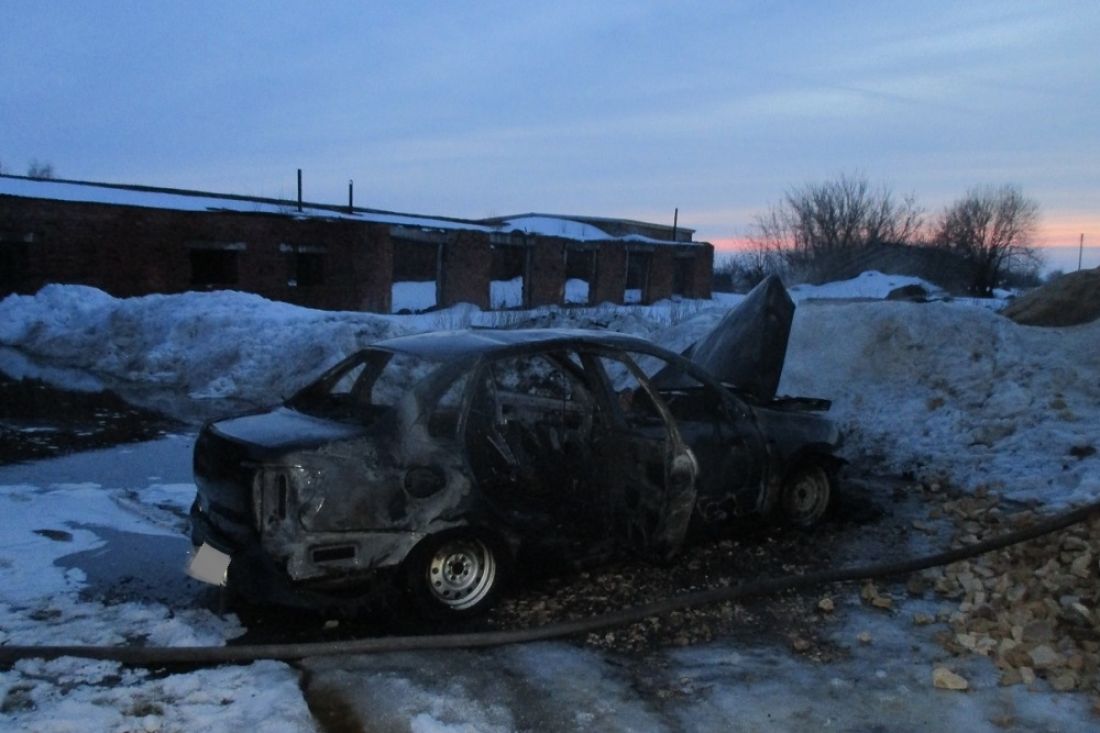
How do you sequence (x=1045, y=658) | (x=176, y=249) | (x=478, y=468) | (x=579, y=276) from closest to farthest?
(x=1045, y=658), (x=478, y=468), (x=176, y=249), (x=579, y=276)

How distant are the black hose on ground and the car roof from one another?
159 cm

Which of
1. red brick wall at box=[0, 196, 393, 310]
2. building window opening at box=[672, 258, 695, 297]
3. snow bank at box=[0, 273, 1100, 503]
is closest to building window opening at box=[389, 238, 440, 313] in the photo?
red brick wall at box=[0, 196, 393, 310]

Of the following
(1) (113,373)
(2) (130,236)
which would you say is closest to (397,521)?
(1) (113,373)

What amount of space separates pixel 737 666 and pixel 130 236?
24.2 m

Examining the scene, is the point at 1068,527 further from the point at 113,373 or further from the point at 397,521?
the point at 113,373

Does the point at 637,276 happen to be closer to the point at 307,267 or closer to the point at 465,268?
the point at 465,268

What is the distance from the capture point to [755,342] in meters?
8.71

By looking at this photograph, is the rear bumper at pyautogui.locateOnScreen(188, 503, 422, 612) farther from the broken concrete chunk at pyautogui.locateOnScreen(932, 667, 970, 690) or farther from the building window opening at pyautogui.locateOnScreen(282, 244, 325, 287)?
the building window opening at pyautogui.locateOnScreen(282, 244, 325, 287)

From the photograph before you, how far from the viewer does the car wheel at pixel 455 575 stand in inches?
181

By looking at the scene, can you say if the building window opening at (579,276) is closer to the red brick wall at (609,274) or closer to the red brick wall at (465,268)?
the red brick wall at (609,274)

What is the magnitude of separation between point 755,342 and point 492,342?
13.7 feet

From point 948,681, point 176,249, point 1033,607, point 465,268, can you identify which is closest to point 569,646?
point 948,681

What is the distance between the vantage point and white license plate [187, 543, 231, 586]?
4516 mm

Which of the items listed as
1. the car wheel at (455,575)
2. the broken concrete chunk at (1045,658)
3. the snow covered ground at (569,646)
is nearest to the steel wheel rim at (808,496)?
the snow covered ground at (569,646)
